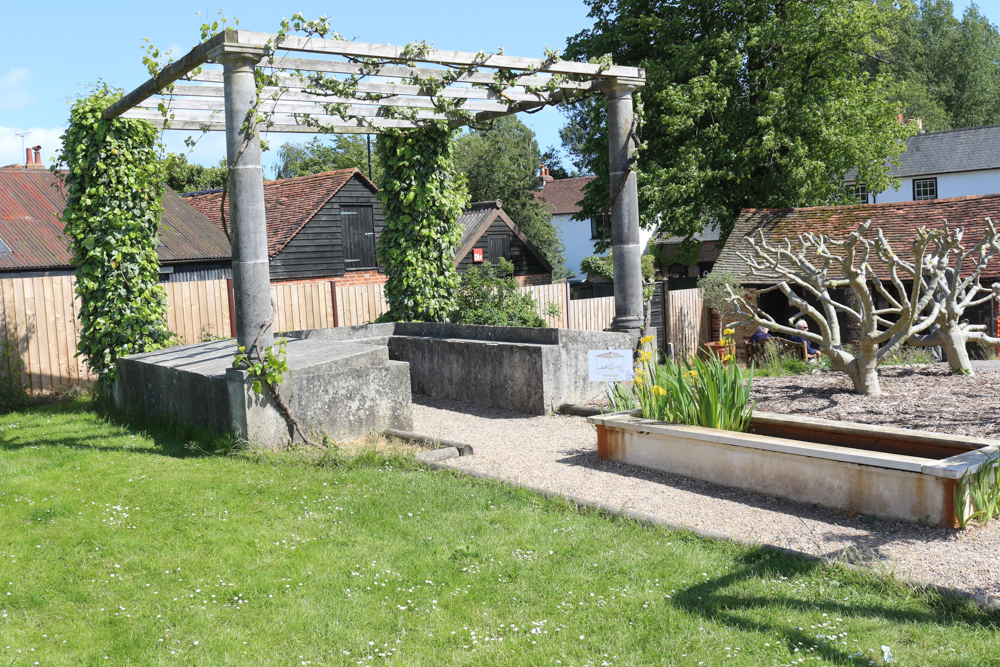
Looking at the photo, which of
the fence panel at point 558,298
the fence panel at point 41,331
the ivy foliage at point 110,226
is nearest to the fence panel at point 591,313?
the fence panel at point 558,298

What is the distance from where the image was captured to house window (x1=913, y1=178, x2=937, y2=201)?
3928 centimetres

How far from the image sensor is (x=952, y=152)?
3897 cm

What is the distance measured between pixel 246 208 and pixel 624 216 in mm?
4828

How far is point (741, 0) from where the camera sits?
22438mm

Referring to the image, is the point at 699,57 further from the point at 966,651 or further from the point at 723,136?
the point at 966,651

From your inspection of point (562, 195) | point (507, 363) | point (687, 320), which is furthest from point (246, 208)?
point (562, 195)

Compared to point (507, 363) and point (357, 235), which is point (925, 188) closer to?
point (357, 235)

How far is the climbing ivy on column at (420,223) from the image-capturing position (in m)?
13.0

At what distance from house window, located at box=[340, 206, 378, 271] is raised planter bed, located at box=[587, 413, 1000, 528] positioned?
2224 cm

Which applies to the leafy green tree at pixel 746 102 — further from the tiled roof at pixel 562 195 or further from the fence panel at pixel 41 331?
the tiled roof at pixel 562 195

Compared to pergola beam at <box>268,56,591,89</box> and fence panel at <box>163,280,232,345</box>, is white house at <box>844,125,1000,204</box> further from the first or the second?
fence panel at <box>163,280,232,345</box>

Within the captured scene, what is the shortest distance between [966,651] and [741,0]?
843 inches

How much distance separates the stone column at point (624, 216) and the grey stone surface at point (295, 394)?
10.8ft

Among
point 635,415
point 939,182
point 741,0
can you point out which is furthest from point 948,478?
point 939,182
